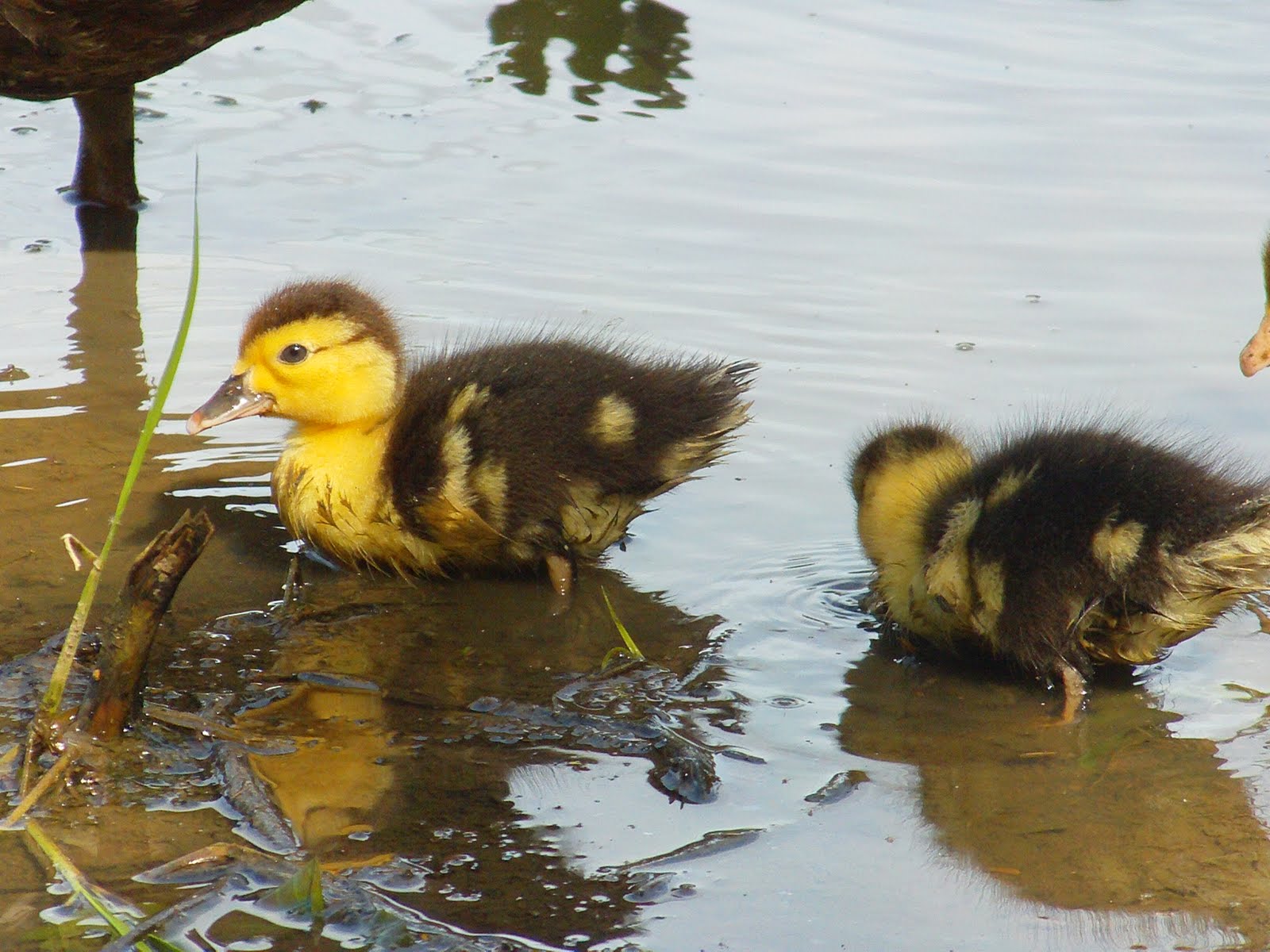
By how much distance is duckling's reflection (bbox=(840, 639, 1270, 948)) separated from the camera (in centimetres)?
300

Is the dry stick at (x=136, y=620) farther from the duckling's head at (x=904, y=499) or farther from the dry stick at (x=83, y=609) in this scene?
the duckling's head at (x=904, y=499)

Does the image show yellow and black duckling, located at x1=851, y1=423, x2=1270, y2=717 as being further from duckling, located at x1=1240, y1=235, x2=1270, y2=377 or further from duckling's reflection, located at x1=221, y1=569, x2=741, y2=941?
duckling, located at x1=1240, y1=235, x2=1270, y2=377

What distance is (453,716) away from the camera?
11.7 feet

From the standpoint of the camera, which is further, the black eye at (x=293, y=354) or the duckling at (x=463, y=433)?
the black eye at (x=293, y=354)

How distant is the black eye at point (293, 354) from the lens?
14.7 feet

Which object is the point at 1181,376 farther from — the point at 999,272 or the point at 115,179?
the point at 115,179

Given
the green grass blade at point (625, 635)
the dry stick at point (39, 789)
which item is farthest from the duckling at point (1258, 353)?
the dry stick at point (39, 789)

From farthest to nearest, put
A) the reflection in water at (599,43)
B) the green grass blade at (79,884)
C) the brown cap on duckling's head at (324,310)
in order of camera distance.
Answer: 1. the reflection in water at (599,43)
2. the brown cap on duckling's head at (324,310)
3. the green grass blade at (79,884)

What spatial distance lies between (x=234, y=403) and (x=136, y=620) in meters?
1.47

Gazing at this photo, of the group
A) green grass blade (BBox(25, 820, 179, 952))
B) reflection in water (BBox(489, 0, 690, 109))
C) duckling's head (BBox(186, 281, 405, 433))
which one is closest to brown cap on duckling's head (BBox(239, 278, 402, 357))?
duckling's head (BBox(186, 281, 405, 433))

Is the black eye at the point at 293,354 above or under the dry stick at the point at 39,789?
above

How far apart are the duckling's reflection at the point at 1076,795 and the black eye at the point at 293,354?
171cm

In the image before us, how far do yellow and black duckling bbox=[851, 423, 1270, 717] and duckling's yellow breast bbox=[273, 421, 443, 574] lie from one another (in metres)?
1.26

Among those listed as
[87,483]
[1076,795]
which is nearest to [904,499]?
[1076,795]
